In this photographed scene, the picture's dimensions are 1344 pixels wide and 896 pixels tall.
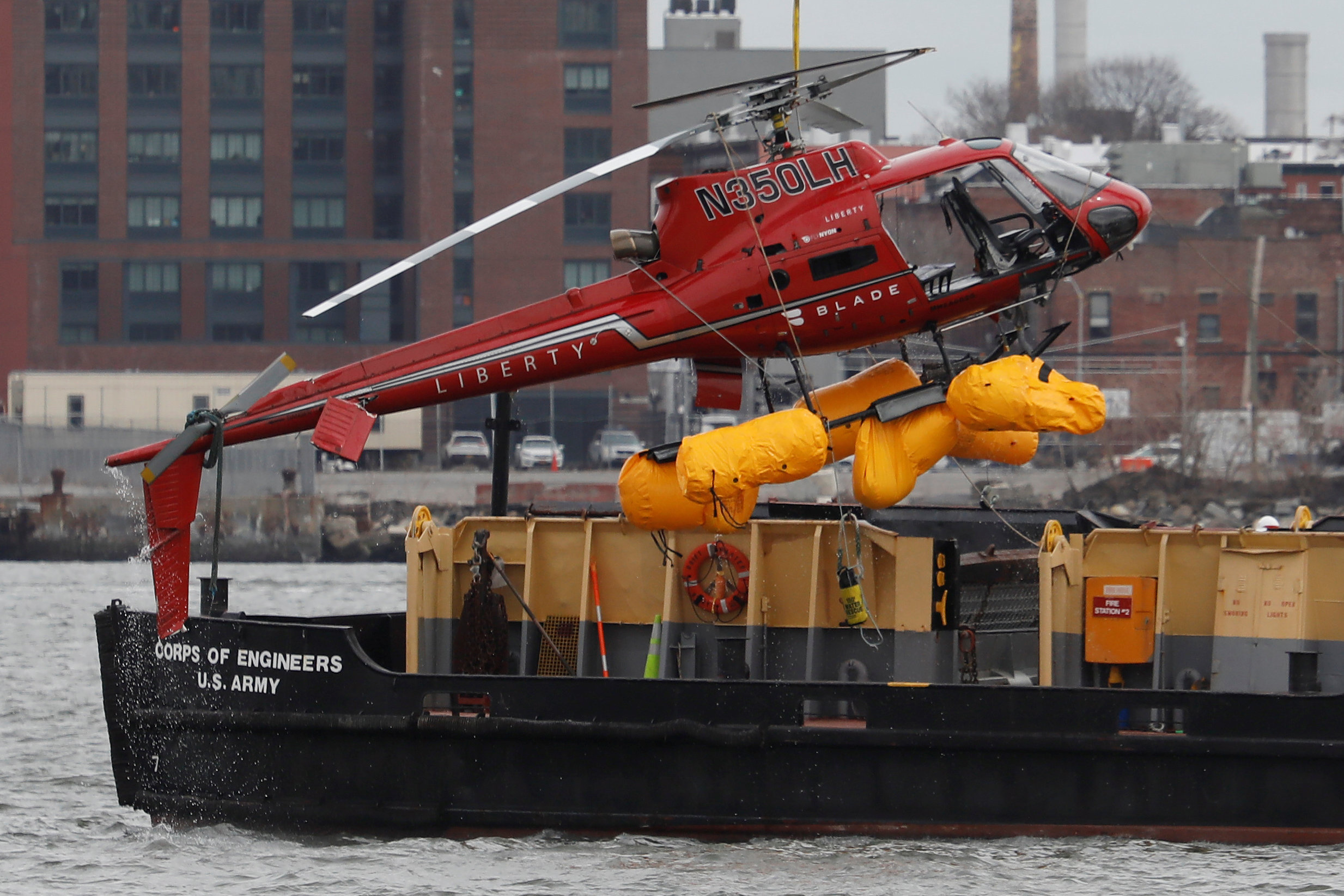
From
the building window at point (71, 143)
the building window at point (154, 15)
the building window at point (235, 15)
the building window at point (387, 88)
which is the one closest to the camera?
the building window at point (154, 15)

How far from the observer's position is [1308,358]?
74688 millimetres

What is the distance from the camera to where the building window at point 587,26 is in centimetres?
7931

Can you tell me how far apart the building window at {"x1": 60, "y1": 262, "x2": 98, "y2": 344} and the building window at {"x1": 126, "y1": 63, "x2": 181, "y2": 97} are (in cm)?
771

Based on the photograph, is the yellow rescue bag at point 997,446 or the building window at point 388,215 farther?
the building window at point 388,215

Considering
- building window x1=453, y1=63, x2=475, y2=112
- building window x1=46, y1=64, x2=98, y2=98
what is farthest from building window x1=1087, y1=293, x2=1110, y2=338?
building window x1=46, y1=64, x2=98, y2=98

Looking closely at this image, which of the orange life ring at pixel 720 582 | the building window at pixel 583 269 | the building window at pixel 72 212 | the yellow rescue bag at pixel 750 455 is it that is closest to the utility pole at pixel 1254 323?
the building window at pixel 583 269

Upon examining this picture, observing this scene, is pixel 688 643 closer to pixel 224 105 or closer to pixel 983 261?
pixel 983 261

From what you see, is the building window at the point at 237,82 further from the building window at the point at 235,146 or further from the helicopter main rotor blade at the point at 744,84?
the helicopter main rotor blade at the point at 744,84

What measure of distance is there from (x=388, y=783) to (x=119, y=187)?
233ft

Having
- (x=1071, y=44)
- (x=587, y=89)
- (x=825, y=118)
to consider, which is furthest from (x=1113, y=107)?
(x=825, y=118)

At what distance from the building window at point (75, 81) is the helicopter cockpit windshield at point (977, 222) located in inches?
2830

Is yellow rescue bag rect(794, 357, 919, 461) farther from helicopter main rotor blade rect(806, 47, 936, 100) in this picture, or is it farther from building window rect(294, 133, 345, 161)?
building window rect(294, 133, 345, 161)

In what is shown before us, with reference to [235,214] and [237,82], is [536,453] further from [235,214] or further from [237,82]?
[237,82]

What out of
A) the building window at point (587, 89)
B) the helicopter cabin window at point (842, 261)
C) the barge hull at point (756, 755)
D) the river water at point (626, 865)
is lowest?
the river water at point (626, 865)
